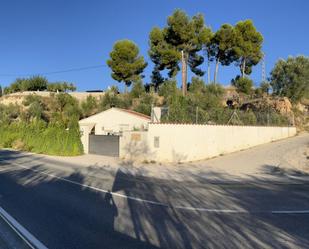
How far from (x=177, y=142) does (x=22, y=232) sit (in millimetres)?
17078

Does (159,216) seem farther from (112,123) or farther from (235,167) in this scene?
(112,123)

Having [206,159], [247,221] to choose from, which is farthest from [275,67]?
[247,221]

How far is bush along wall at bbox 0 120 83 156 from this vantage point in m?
31.0

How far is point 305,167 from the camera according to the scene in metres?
20.2

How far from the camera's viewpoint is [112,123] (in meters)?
36.2

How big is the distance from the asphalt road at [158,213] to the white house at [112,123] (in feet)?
60.0

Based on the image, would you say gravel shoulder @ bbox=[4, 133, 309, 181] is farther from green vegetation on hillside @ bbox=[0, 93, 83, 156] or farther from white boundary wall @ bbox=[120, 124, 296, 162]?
green vegetation on hillside @ bbox=[0, 93, 83, 156]

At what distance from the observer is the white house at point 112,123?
108 feet

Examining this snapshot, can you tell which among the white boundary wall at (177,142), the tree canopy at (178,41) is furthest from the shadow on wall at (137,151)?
the tree canopy at (178,41)

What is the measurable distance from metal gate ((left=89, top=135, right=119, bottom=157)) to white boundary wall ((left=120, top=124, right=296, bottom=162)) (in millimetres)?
1967

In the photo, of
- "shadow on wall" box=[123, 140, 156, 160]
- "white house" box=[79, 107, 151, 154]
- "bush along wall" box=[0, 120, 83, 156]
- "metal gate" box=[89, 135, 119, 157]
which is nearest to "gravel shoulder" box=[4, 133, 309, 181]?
"shadow on wall" box=[123, 140, 156, 160]

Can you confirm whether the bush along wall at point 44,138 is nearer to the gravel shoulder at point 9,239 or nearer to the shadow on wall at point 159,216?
the shadow on wall at point 159,216

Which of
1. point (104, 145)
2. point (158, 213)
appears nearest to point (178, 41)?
point (104, 145)

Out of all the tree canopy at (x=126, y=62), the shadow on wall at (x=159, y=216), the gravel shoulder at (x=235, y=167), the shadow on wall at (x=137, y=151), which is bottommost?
the shadow on wall at (x=159, y=216)
